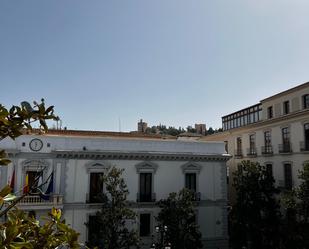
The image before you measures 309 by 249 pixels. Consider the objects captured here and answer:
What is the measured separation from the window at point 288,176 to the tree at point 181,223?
984 centimetres

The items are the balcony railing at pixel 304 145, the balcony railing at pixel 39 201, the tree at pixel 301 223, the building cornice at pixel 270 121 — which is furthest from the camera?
the building cornice at pixel 270 121

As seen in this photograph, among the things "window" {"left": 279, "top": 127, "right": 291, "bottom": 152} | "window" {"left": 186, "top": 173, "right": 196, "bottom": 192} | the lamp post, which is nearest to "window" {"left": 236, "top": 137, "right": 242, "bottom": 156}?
"window" {"left": 279, "top": 127, "right": 291, "bottom": 152}

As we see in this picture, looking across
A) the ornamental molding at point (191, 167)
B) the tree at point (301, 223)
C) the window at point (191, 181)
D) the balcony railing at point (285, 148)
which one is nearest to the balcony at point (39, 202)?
the ornamental molding at point (191, 167)

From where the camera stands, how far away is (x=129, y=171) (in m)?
21.4

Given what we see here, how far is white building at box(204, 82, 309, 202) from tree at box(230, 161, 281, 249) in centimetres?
398

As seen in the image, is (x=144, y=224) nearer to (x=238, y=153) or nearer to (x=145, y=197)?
(x=145, y=197)

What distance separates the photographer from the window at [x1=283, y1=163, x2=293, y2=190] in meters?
24.9

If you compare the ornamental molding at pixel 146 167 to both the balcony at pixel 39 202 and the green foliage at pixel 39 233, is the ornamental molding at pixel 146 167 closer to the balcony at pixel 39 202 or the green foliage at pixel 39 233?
the balcony at pixel 39 202

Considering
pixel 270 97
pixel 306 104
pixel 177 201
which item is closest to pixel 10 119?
pixel 177 201

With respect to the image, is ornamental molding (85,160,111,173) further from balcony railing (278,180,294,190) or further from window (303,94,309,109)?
window (303,94,309,109)

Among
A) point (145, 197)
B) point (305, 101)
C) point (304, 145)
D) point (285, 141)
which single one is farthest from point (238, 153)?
point (145, 197)

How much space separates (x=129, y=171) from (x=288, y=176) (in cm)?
1310

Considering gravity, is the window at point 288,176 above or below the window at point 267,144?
below

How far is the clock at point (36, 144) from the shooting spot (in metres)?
19.4
